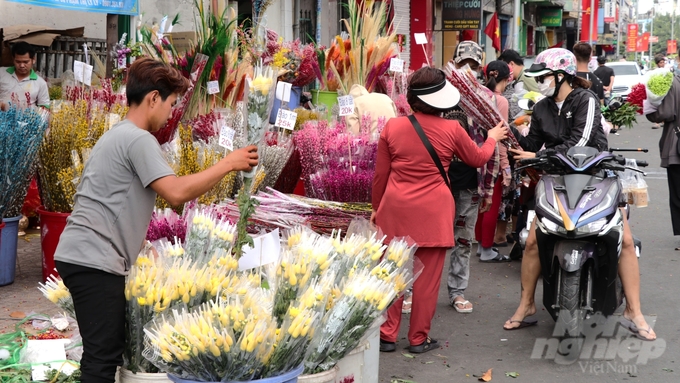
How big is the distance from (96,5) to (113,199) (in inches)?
239

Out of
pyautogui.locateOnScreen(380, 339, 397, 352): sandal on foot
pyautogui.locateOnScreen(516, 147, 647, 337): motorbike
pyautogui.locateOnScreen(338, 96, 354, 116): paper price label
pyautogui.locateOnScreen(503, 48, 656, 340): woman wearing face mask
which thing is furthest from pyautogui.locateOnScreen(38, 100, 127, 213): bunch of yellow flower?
pyautogui.locateOnScreen(516, 147, 647, 337): motorbike

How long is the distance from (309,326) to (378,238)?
138 centimetres

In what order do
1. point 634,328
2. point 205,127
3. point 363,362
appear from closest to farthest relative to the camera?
point 363,362 → point 634,328 → point 205,127

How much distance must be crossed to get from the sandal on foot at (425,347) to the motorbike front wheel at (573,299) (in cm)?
83

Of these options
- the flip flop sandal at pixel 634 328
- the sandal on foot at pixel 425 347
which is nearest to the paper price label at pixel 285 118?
the sandal on foot at pixel 425 347

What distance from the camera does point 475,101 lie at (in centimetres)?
588

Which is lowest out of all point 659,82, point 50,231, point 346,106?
point 50,231

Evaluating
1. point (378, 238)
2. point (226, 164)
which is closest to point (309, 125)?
point (378, 238)

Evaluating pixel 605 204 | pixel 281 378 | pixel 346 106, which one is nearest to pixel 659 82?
pixel 346 106

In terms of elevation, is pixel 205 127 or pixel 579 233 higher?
pixel 205 127

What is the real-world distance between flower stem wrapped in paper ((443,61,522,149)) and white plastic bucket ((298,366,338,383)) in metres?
3.07

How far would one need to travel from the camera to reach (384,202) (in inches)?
205

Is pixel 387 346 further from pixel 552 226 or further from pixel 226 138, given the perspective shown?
pixel 226 138

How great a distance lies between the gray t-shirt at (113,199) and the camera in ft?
10.5
